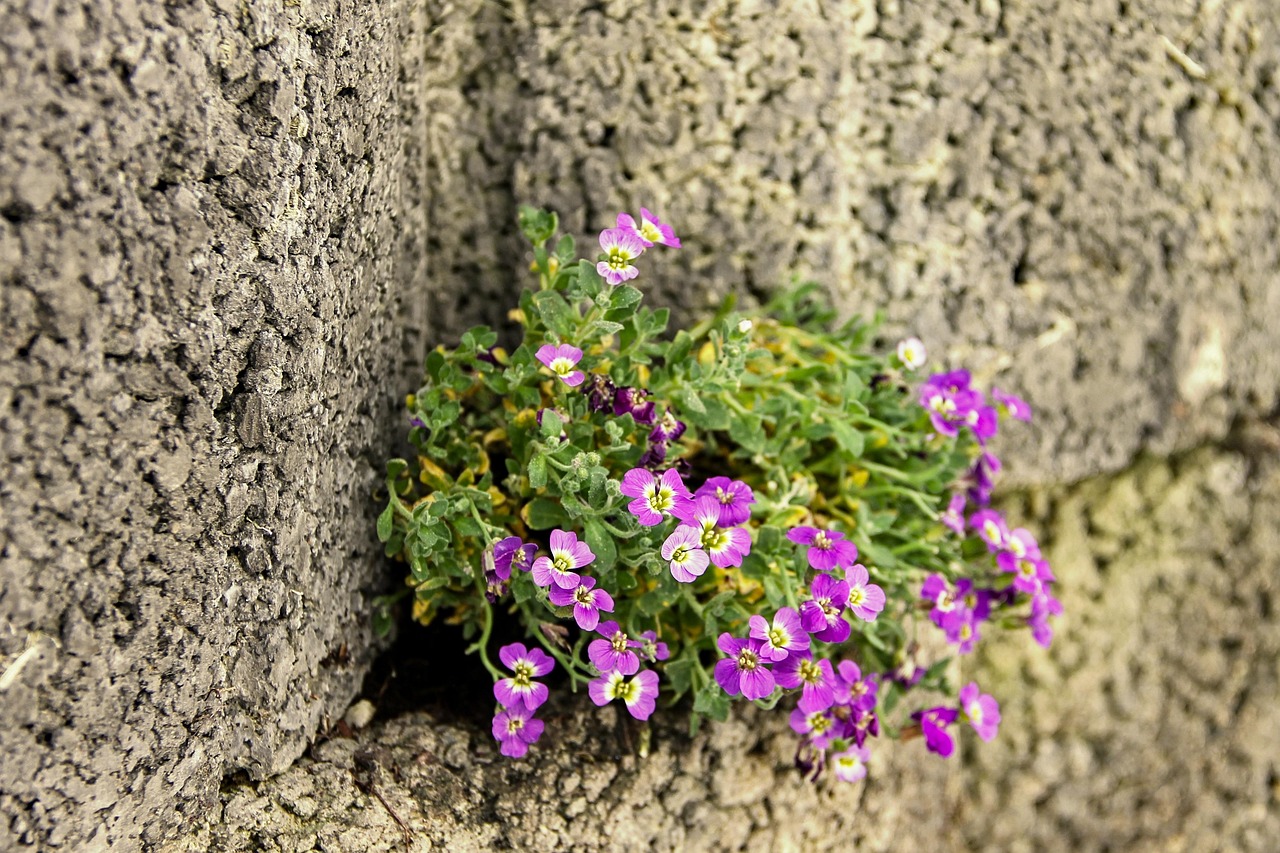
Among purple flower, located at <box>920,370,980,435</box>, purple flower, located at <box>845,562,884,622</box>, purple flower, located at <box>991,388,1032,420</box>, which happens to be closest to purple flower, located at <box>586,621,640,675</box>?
purple flower, located at <box>845,562,884,622</box>

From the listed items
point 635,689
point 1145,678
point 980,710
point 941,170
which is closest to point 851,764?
point 980,710

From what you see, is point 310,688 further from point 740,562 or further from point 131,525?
point 740,562

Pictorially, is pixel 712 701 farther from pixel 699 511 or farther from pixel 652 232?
pixel 652 232

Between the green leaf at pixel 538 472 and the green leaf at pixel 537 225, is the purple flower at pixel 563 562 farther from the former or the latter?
the green leaf at pixel 537 225

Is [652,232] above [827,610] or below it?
above

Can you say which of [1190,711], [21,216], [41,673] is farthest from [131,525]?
[1190,711]

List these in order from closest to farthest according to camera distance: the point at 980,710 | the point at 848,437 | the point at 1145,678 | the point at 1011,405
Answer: the point at 848,437 → the point at 980,710 → the point at 1011,405 → the point at 1145,678

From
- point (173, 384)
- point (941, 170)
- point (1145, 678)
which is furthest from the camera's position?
point (1145, 678)

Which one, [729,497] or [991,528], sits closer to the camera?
[729,497]
